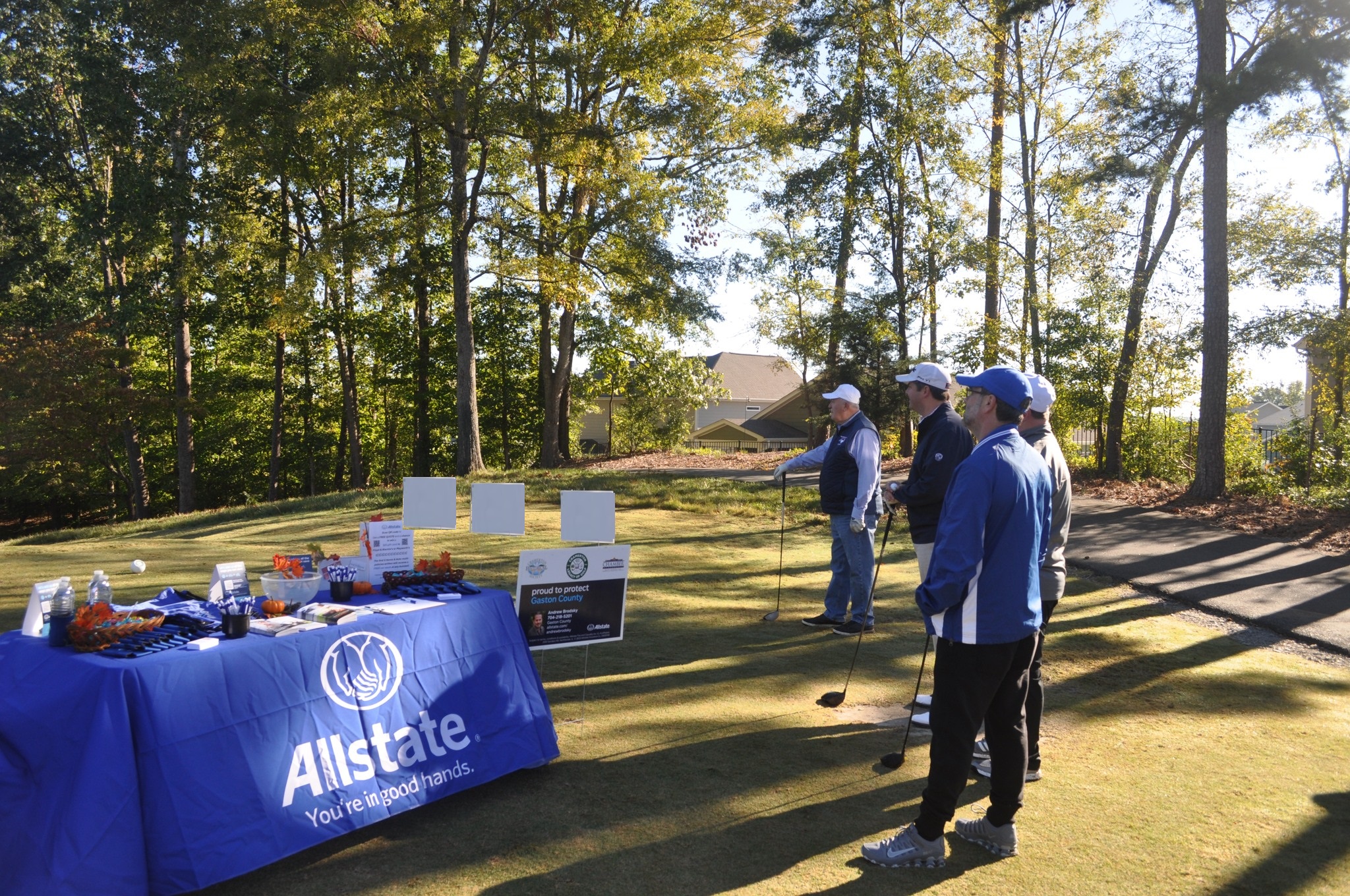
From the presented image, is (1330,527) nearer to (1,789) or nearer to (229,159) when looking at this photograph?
(1,789)

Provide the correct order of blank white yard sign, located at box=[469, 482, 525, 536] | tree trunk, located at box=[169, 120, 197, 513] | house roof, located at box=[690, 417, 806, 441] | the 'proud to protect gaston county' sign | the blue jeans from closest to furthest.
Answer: the 'proud to protect gaston county' sign
blank white yard sign, located at box=[469, 482, 525, 536]
the blue jeans
tree trunk, located at box=[169, 120, 197, 513]
house roof, located at box=[690, 417, 806, 441]

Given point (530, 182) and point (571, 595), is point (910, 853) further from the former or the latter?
point (530, 182)

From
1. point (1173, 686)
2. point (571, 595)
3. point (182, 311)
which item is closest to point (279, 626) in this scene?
point (571, 595)

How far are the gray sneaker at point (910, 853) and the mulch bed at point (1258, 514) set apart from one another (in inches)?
419

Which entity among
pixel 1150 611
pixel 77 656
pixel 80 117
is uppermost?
pixel 80 117

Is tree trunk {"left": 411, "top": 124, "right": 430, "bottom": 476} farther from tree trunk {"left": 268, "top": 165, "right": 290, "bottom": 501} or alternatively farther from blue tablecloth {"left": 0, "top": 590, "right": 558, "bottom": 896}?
blue tablecloth {"left": 0, "top": 590, "right": 558, "bottom": 896}

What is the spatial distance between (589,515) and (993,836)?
131 inches

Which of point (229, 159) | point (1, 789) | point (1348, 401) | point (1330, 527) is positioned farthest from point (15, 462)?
point (1348, 401)

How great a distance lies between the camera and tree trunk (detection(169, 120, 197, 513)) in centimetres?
2331

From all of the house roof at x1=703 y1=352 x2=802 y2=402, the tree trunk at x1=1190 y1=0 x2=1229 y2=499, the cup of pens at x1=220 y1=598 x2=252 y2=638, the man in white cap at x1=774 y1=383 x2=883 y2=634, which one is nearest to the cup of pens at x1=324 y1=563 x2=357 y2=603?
the cup of pens at x1=220 y1=598 x2=252 y2=638

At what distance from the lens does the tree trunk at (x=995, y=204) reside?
22.2 m

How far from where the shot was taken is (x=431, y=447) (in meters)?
36.8

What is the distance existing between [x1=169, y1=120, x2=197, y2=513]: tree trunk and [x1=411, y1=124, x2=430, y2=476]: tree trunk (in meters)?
5.84

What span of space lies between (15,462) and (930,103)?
1022 inches
